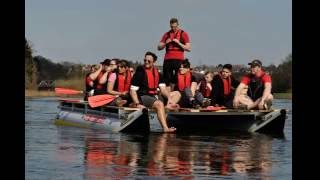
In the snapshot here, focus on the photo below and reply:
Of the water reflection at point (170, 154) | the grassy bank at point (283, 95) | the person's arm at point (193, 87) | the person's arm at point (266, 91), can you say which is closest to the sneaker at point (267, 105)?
the person's arm at point (266, 91)

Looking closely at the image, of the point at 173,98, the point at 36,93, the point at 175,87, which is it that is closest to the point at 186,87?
the point at 175,87

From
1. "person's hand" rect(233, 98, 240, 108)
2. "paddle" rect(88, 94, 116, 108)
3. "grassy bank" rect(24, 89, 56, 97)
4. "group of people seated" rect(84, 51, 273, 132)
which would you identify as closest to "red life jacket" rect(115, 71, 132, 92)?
"group of people seated" rect(84, 51, 273, 132)

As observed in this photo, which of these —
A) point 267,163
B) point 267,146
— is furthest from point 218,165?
point 267,146

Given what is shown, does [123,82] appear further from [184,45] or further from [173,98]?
[184,45]

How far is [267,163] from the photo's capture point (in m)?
10.9

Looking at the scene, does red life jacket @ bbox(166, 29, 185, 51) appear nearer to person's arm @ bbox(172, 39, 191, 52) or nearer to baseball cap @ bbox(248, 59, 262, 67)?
person's arm @ bbox(172, 39, 191, 52)

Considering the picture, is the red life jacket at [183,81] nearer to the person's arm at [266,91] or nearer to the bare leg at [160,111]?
the bare leg at [160,111]

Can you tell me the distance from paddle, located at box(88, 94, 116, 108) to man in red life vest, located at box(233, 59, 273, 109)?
2.65 meters

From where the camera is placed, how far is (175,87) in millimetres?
18453

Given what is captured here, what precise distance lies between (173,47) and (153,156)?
7423mm
